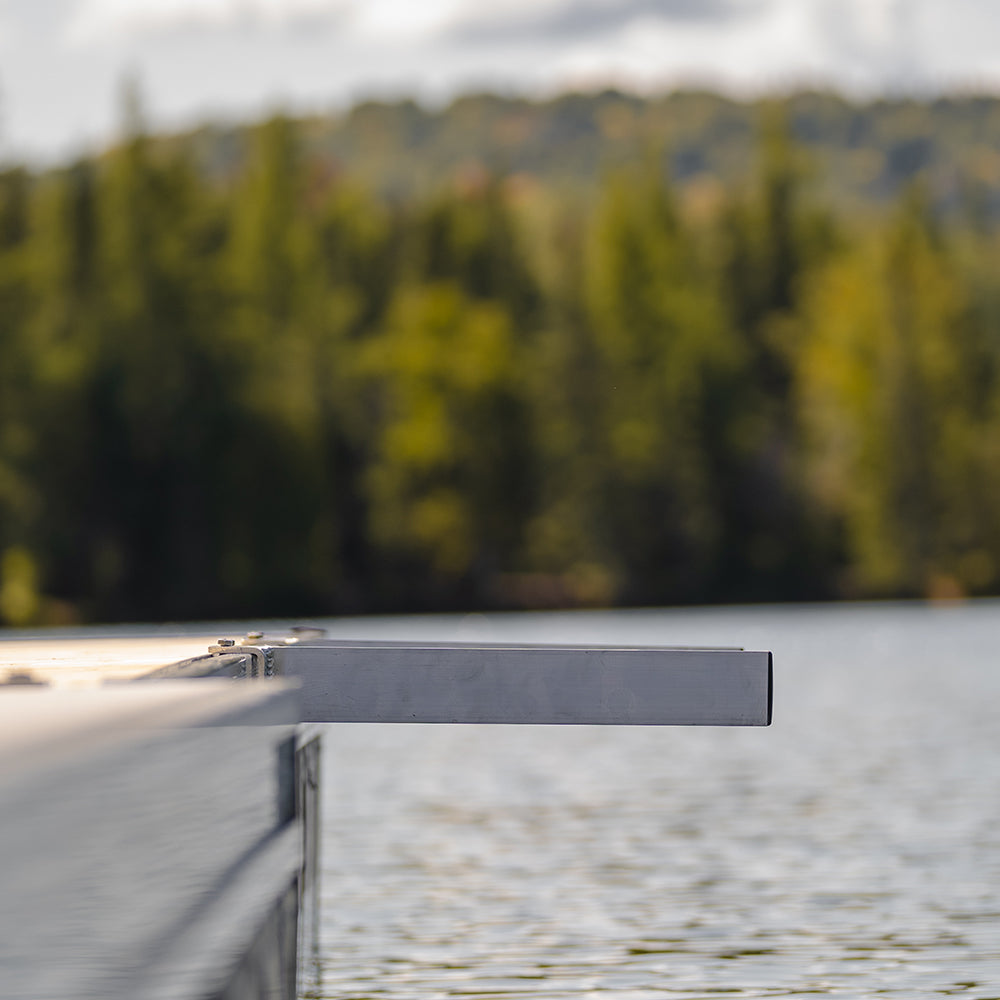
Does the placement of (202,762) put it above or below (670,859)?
above

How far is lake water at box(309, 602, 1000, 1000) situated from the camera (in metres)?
12.0

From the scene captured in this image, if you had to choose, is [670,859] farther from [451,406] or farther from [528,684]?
Result: [451,406]

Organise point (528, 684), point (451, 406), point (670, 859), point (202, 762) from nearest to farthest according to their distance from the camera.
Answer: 1. point (202, 762)
2. point (528, 684)
3. point (670, 859)
4. point (451, 406)

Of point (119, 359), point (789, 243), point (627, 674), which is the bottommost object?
point (627, 674)

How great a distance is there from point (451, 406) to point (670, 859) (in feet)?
248

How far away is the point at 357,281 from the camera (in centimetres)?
10419

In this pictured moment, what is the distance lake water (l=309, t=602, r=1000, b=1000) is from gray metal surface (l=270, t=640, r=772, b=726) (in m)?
1.41

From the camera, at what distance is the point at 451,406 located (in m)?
92.2

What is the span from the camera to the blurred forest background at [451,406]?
3157 inches

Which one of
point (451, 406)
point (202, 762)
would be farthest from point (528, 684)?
point (451, 406)

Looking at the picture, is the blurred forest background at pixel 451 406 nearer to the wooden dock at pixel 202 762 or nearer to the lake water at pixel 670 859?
the lake water at pixel 670 859

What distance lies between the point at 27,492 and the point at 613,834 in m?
59.5

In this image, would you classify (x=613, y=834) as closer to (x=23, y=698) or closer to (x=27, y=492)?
(x=23, y=698)

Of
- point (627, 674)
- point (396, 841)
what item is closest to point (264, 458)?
point (396, 841)
